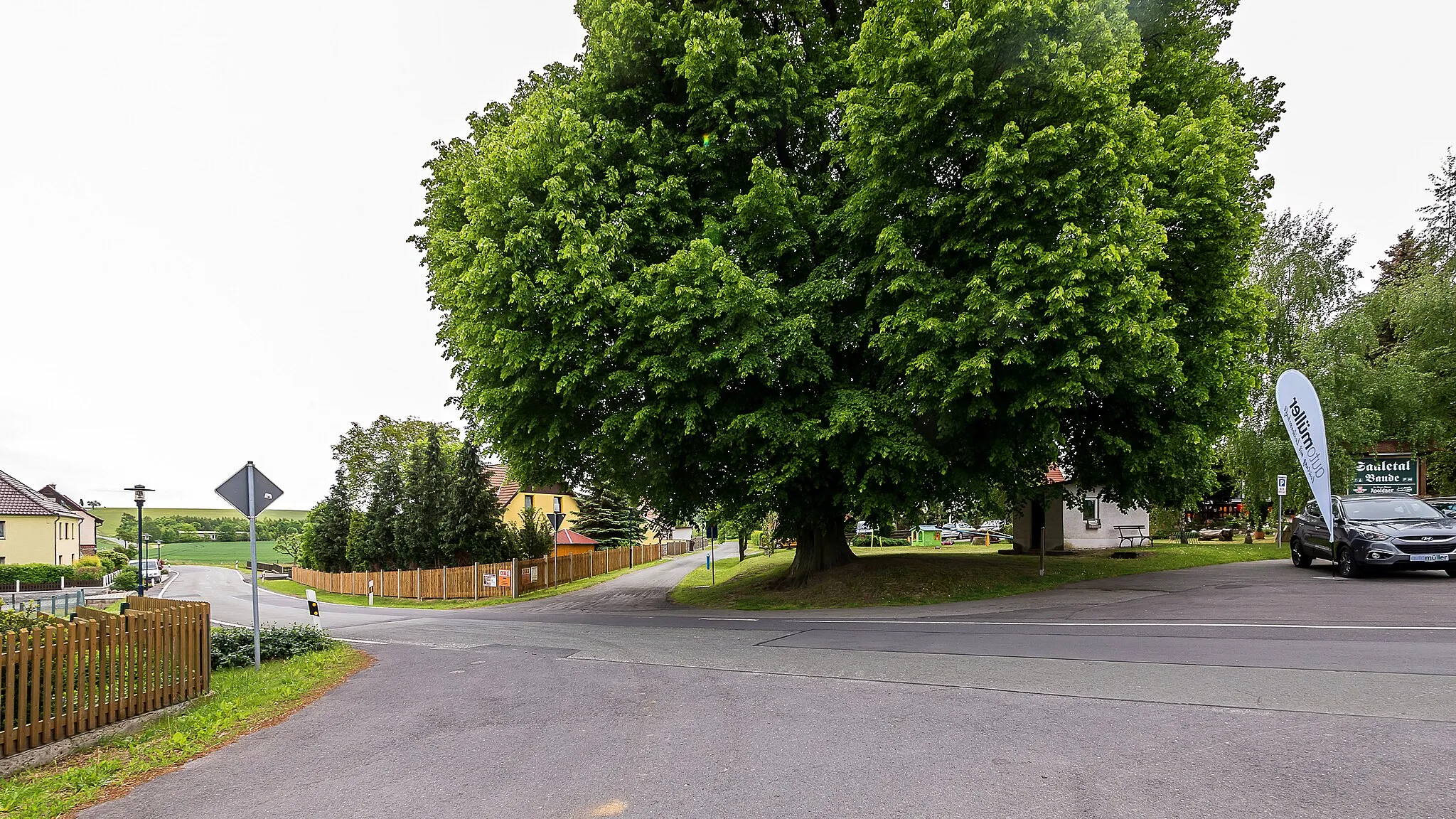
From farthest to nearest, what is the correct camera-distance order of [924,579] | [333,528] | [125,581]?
1. [333,528]
2. [125,581]
3. [924,579]

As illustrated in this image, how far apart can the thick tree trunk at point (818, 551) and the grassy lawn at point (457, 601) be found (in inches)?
511

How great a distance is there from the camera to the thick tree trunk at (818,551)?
19000 millimetres

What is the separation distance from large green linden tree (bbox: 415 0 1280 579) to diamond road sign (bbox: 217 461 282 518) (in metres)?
4.12

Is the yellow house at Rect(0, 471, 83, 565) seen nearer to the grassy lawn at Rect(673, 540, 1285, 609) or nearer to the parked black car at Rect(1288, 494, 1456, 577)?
the grassy lawn at Rect(673, 540, 1285, 609)

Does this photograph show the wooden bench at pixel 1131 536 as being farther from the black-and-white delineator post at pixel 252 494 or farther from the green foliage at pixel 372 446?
the green foliage at pixel 372 446

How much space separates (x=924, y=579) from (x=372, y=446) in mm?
52459

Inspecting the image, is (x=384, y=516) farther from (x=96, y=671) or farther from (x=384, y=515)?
(x=96, y=671)

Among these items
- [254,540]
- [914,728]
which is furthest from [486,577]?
[914,728]

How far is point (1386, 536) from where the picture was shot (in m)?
14.1

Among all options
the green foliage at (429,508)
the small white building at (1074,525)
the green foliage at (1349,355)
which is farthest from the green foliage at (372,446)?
the green foliage at (1349,355)

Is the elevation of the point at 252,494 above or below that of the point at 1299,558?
above

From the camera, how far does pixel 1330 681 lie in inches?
258

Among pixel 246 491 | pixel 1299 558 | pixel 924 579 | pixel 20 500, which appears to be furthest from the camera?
pixel 20 500

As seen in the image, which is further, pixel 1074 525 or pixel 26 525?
pixel 26 525
